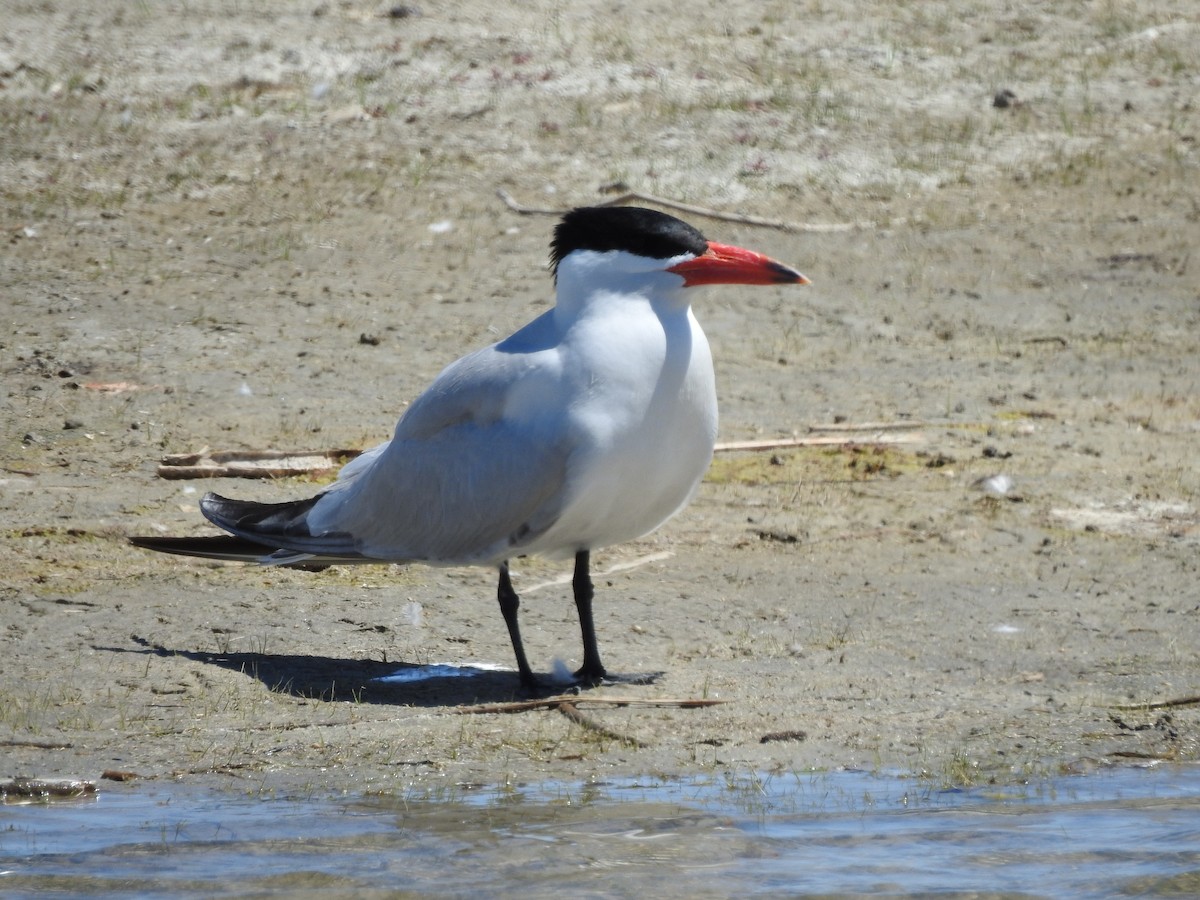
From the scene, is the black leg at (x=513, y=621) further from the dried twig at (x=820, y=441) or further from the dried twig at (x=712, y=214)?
the dried twig at (x=712, y=214)

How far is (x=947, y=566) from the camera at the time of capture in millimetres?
7234

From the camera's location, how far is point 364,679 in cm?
606

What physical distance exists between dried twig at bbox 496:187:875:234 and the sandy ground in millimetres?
87

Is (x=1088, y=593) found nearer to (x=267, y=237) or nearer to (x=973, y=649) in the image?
(x=973, y=649)

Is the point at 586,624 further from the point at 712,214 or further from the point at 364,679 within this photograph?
the point at 712,214

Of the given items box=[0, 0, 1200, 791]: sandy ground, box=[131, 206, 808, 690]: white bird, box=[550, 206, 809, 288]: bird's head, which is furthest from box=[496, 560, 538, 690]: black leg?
box=[550, 206, 809, 288]: bird's head

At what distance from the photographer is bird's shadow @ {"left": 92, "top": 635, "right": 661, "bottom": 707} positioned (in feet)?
19.3

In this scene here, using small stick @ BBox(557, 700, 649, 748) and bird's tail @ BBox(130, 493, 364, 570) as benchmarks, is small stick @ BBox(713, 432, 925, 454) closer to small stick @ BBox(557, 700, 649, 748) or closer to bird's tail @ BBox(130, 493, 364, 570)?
bird's tail @ BBox(130, 493, 364, 570)

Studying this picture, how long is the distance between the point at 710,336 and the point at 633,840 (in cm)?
558

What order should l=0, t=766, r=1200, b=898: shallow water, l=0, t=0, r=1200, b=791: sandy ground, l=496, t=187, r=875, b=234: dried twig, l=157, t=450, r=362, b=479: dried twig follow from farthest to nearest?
1. l=496, t=187, r=875, b=234: dried twig
2. l=157, t=450, r=362, b=479: dried twig
3. l=0, t=0, r=1200, b=791: sandy ground
4. l=0, t=766, r=1200, b=898: shallow water

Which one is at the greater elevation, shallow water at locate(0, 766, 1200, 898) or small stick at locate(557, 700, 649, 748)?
small stick at locate(557, 700, 649, 748)

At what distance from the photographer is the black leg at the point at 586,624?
6020 millimetres

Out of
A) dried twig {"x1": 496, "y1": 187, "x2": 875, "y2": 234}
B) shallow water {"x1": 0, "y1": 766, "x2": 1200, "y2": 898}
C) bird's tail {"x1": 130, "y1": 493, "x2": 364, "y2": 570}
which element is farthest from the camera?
dried twig {"x1": 496, "y1": 187, "x2": 875, "y2": 234}

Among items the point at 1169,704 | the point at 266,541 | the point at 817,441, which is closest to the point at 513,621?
the point at 266,541
